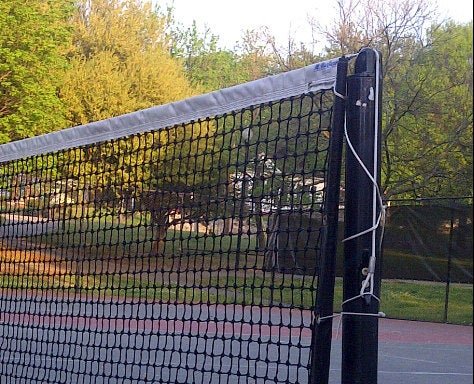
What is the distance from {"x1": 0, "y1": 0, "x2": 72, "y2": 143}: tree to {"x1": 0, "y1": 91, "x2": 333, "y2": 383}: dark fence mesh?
2162cm

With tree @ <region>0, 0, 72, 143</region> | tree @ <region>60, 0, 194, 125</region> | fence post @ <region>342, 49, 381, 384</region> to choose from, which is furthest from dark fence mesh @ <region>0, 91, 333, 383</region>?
tree @ <region>60, 0, 194, 125</region>

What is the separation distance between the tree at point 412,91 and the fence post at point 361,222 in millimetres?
19624

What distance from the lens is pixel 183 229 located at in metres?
5.59

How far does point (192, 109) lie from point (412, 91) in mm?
20155

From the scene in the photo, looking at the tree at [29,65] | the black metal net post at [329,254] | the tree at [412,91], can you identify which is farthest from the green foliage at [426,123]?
the black metal net post at [329,254]

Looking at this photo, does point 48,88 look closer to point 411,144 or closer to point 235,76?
point 411,144

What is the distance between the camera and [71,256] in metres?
5.94

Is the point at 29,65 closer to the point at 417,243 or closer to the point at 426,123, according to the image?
the point at 426,123

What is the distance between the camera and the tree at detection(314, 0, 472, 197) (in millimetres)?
22891

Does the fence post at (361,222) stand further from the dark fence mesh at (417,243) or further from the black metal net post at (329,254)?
the dark fence mesh at (417,243)

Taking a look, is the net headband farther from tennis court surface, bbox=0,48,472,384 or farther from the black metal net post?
the black metal net post

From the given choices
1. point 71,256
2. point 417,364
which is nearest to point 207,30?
point 417,364

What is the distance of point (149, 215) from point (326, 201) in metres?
2.55

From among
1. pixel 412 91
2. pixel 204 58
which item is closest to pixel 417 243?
pixel 412 91
